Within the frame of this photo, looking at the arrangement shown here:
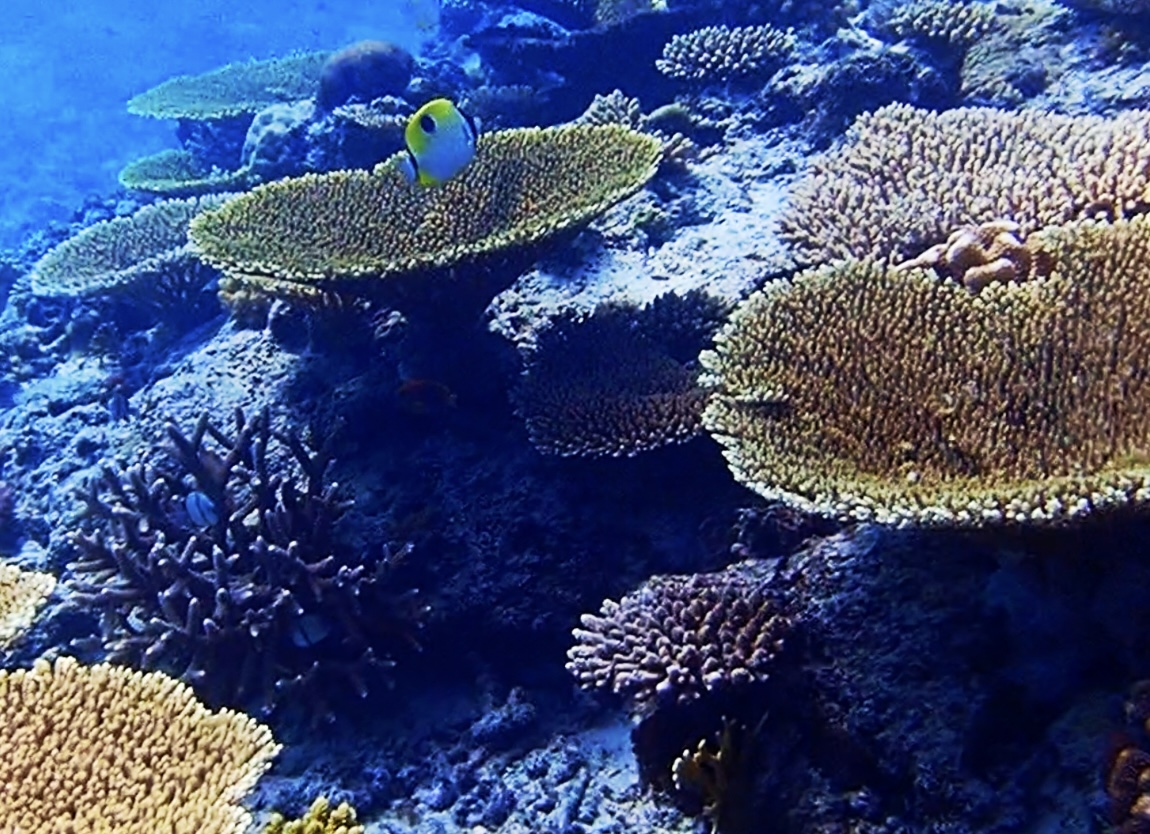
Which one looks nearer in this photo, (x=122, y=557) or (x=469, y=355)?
(x=122, y=557)

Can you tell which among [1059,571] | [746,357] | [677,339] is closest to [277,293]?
[677,339]

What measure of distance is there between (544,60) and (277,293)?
5.50 m

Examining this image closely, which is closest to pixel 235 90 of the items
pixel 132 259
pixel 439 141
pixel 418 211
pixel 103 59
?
pixel 132 259

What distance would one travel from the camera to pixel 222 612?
449 cm

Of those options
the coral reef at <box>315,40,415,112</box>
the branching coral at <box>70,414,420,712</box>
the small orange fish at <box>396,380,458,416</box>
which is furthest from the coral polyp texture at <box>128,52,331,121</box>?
the branching coral at <box>70,414,420,712</box>

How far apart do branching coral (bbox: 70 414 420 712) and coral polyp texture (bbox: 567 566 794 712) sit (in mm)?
1227

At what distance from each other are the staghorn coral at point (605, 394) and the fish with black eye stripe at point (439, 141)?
1253 millimetres

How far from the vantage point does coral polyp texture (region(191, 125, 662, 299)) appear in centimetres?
499

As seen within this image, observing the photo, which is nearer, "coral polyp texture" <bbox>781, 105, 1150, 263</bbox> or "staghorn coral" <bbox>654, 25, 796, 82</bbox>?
"coral polyp texture" <bbox>781, 105, 1150, 263</bbox>

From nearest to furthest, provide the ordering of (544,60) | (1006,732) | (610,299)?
(1006,732)
(610,299)
(544,60)

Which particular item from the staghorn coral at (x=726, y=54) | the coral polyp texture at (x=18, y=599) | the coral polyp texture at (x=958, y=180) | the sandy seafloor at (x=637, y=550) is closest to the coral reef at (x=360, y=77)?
the sandy seafloor at (x=637, y=550)

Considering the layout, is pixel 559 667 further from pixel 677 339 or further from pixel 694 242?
pixel 694 242

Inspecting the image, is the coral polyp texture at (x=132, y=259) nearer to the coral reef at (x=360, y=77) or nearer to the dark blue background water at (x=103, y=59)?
the coral reef at (x=360, y=77)

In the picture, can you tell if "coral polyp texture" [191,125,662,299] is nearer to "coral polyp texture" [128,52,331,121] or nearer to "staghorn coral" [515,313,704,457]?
"staghorn coral" [515,313,704,457]
